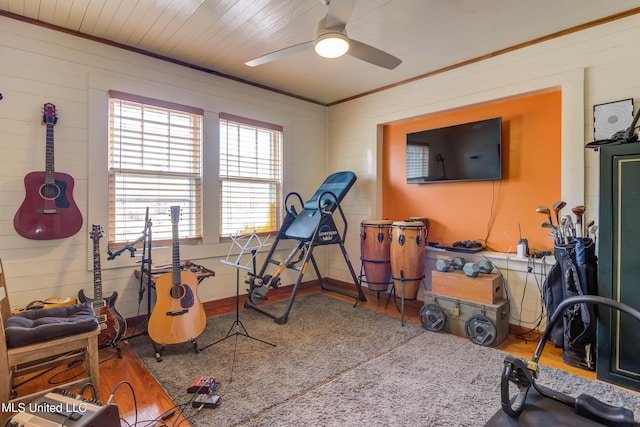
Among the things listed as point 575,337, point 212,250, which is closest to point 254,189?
point 212,250

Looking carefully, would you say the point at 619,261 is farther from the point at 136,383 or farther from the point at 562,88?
the point at 136,383

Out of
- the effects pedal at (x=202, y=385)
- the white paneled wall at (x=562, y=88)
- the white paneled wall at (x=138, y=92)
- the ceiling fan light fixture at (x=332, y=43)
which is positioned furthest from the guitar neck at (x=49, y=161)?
the white paneled wall at (x=562, y=88)

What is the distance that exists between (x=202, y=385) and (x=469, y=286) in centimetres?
240

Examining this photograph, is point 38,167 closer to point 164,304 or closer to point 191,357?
point 164,304

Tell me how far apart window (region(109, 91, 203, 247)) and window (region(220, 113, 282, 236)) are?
34 centimetres

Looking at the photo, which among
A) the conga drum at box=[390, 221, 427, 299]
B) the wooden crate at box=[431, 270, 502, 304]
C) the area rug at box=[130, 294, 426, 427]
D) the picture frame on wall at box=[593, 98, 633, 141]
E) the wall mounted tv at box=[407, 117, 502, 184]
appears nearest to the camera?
the area rug at box=[130, 294, 426, 427]

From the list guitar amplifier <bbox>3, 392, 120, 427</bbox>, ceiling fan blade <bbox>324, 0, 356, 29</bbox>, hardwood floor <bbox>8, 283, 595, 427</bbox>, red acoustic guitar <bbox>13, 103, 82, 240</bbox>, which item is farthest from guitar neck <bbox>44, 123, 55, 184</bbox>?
ceiling fan blade <bbox>324, 0, 356, 29</bbox>

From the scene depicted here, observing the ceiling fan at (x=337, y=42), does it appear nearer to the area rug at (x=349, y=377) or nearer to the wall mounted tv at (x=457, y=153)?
the wall mounted tv at (x=457, y=153)

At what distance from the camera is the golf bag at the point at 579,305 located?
243 cm

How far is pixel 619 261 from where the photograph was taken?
2232mm

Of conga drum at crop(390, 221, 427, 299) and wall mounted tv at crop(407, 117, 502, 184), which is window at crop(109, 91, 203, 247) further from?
wall mounted tv at crop(407, 117, 502, 184)

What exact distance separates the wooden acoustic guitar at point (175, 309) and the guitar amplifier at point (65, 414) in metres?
1.15

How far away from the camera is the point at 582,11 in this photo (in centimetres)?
255

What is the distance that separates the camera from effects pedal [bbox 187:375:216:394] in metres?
2.09
